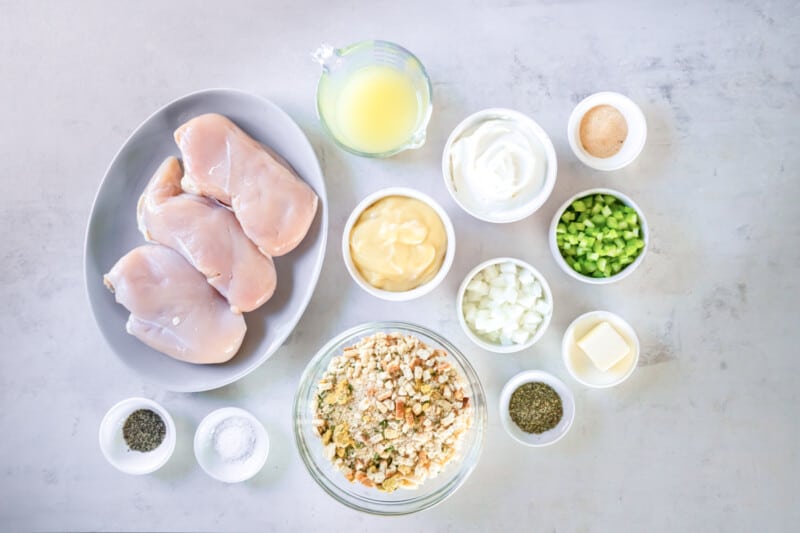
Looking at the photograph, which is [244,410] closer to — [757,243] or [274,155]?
[274,155]

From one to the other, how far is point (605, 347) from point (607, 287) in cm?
23

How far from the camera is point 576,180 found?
1991 millimetres

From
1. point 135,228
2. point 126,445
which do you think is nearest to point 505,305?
point 135,228

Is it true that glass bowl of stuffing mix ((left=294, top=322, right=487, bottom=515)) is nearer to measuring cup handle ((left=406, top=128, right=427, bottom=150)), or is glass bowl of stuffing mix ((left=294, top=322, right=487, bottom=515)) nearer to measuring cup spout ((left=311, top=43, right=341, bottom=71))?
measuring cup handle ((left=406, top=128, right=427, bottom=150))

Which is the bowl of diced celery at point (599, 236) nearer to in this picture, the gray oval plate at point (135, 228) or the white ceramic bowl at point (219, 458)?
the gray oval plate at point (135, 228)

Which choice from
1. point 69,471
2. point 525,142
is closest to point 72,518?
point 69,471

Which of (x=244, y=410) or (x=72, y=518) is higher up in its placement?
(x=244, y=410)

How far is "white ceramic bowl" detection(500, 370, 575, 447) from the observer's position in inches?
74.8

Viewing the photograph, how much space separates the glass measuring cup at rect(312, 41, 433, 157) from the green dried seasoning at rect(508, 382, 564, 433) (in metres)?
0.86

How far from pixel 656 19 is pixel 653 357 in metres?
1.12

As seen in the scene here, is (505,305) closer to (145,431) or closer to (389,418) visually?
(389,418)

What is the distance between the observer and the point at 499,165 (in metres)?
1.79

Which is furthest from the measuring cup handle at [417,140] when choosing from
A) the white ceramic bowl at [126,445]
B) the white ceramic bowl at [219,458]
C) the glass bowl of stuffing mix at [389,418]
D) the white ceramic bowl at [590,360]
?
the white ceramic bowl at [126,445]

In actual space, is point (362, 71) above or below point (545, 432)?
above
